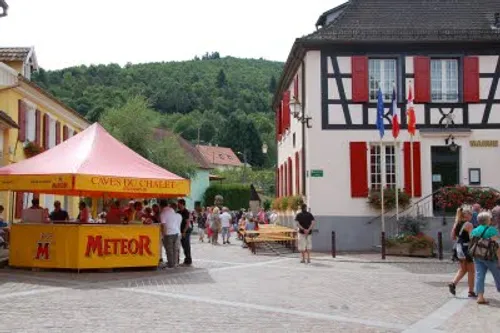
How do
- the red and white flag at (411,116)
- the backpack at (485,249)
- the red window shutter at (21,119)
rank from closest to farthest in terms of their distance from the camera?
the backpack at (485,249)
the red and white flag at (411,116)
the red window shutter at (21,119)

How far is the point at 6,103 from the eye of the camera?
82.1 feet

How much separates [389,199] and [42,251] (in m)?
11.3

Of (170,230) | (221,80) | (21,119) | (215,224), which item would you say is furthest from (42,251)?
(221,80)

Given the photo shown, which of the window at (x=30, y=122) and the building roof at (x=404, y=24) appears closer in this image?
the building roof at (x=404, y=24)

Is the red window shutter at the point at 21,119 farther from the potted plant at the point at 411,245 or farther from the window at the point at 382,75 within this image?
the potted plant at the point at 411,245

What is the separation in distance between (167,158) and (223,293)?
3446cm

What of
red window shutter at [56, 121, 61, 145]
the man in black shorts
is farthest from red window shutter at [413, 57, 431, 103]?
red window shutter at [56, 121, 61, 145]

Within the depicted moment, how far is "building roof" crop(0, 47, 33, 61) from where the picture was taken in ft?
Answer: 91.9

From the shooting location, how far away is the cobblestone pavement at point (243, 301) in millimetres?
8992

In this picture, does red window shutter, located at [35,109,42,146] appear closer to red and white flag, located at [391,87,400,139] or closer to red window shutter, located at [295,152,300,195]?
red window shutter, located at [295,152,300,195]

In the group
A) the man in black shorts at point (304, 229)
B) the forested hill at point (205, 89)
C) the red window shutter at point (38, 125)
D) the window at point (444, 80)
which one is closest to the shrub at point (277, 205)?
the window at point (444, 80)

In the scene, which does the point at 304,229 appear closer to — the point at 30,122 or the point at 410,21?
the point at 410,21

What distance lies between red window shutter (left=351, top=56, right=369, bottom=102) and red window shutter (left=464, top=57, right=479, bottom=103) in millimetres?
3333

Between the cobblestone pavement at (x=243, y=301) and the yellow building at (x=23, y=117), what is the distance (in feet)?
33.1
